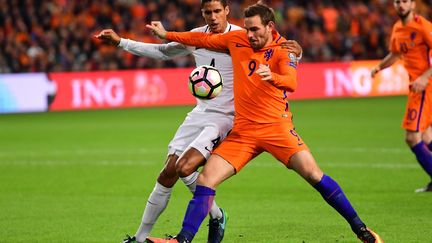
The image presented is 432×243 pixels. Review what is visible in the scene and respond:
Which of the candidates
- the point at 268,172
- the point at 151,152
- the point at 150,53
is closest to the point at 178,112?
the point at 151,152

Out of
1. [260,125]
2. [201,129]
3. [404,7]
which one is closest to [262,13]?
[260,125]

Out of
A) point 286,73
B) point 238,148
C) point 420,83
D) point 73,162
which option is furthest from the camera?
point 73,162

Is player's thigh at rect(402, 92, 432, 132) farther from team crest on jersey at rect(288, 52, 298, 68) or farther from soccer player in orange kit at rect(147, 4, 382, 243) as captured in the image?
team crest on jersey at rect(288, 52, 298, 68)

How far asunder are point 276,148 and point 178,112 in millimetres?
16032

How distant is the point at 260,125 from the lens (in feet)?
23.0

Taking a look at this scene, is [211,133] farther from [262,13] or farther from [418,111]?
[418,111]

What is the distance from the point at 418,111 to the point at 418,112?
0.05ft

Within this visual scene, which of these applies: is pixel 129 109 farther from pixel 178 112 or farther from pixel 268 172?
pixel 268 172

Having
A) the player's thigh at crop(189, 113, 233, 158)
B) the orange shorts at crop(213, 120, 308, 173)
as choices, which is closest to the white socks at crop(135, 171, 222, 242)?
the player's thigh at crop(189, 113, 233, 158)

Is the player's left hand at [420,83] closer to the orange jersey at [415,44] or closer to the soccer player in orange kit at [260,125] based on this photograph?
the orange jersey at [415,44]

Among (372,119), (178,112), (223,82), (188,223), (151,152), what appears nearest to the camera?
(188,223)

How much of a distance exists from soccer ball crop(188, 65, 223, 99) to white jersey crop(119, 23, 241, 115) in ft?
1.02

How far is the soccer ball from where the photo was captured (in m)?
7.09

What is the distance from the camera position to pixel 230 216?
29.5 feet
